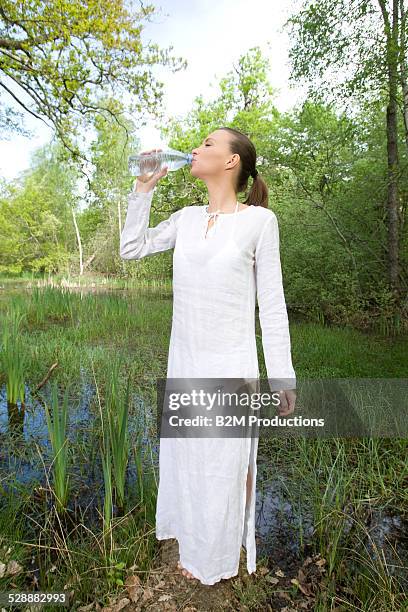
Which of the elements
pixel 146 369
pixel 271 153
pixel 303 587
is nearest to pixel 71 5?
pixel 271 153

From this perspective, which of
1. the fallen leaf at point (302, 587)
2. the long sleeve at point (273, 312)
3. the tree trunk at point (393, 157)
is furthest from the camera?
the tree trunk at point (393, 157)

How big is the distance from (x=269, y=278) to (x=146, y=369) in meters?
2.99

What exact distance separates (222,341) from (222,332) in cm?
3

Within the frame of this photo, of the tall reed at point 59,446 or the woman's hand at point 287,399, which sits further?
the tall reed at point 59,446

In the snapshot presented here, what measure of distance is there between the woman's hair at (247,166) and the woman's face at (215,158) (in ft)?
0.07

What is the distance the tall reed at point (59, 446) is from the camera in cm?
157

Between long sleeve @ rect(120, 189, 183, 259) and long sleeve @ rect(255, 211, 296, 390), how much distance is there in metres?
0.31

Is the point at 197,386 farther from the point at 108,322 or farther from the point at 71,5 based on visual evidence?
the point at 71,5

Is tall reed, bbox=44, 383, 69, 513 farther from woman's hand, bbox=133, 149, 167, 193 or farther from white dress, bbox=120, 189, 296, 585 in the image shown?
woman's hand, bbox=133, 149, 167, 193

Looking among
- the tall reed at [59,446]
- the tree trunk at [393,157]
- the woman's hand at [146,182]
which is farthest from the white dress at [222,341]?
the tree trunk at [393,157]

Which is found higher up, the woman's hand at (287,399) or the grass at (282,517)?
the woman's hand at (287,399)

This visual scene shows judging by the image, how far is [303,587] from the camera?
145 cm

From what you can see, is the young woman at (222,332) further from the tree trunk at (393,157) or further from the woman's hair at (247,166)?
the tree trunk at (393,157)

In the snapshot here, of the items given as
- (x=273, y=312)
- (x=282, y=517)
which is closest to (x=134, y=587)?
(x=282, y=517)
